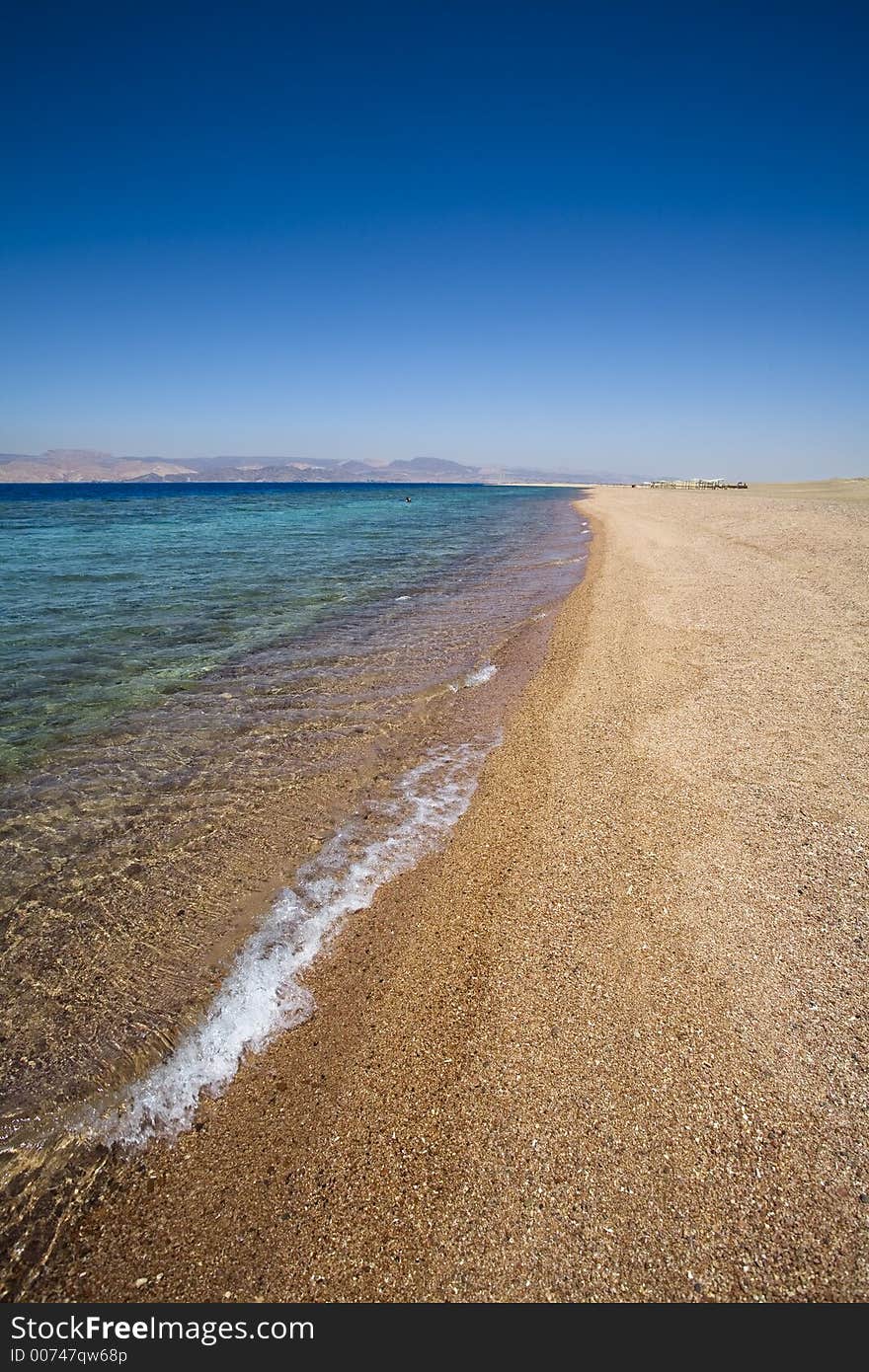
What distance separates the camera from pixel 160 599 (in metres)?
15.0

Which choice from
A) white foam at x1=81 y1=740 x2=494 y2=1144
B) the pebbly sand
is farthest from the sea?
the pebbly sand

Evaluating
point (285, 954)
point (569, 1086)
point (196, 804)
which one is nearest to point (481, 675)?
point (196, 804)

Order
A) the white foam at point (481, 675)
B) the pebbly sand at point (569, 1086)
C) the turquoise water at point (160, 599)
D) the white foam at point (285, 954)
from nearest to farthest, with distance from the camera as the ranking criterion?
the pebbly sand at point (569, 1086), the white foam at point (285, 954), the turquoise water at point (160, 599), the white foam at point (481, 675)

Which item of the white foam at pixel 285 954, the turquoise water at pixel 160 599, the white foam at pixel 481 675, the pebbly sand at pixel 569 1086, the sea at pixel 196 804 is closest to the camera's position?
the pebbly sand at pixel 569 1086

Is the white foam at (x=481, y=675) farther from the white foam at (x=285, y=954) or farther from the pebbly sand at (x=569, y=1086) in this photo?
the pebbly sand at (x=569, y=1086)

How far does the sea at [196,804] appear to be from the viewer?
11.2 ft

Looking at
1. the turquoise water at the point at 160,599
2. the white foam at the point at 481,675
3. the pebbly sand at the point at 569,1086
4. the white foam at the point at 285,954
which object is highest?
the turquoise water at the point at 160,599

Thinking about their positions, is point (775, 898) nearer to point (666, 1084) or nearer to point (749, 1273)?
point (666, 1084)

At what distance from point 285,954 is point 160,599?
13179 mm

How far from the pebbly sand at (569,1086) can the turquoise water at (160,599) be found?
17.5 feet

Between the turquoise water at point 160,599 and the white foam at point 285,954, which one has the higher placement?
the turquoise water at point 160,599

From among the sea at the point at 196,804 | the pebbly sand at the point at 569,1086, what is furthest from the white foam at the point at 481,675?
the pebbly sand at the point at 569,1086

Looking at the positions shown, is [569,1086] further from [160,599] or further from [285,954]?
[160,599]
